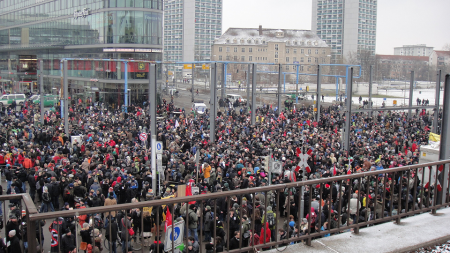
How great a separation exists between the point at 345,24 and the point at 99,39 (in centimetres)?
12389

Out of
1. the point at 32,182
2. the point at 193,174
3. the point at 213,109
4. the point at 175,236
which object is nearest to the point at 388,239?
the point at 175,236

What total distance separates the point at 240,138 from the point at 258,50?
9097cm

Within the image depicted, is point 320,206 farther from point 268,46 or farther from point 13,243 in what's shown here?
point 268,46

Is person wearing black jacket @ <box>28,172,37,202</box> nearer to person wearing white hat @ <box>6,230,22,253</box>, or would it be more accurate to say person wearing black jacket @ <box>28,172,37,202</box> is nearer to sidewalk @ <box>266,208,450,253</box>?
person wearing white hat @ <box>6,230,22,253</box>

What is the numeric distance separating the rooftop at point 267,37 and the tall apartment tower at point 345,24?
35.2 meters

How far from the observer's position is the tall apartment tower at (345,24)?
497 feet

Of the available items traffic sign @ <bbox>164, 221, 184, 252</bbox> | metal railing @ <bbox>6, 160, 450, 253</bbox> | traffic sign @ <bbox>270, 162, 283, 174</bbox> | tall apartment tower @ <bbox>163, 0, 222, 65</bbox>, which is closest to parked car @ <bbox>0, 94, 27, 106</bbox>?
traffic sign @ <bbox>270, 162, 283, 174</bbox>

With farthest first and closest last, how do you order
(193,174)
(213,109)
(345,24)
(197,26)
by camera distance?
(197,26) < (345,24) < (213,109) < (193,174)

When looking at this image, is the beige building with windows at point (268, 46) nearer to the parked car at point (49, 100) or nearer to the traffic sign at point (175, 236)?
the parked car at point (49, 100)

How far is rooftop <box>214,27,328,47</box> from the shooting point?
4405 inches

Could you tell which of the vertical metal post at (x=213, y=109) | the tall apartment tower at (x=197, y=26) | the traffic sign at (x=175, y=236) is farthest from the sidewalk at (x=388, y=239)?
the tall apartment tower at (x=197, y=26)

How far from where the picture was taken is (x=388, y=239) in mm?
5020

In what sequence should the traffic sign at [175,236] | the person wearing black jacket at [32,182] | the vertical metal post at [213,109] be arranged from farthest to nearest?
the vertical metal post at [213,109] < the person wearing black jacket at [32,182] < the traffic sign at [175,236]

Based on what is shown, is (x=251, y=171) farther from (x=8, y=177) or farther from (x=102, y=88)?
(x=102, y=88)
